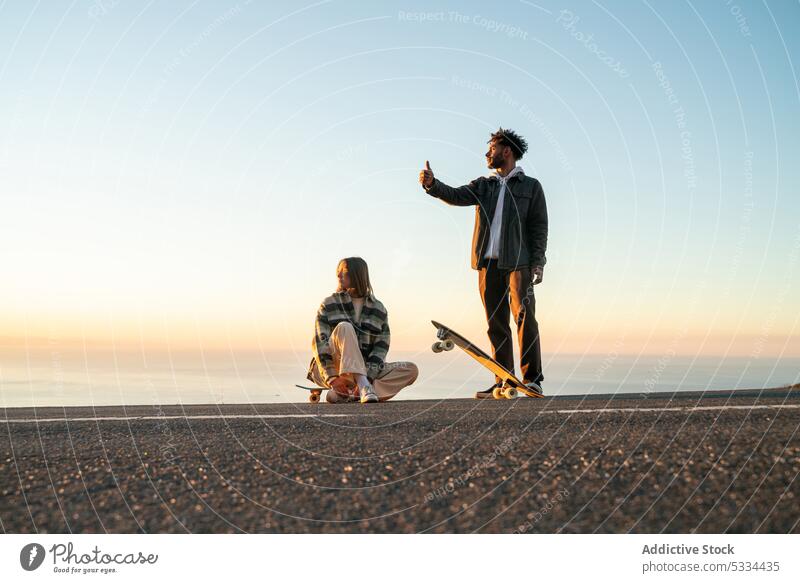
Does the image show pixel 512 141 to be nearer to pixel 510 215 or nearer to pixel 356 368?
pixel 510 215

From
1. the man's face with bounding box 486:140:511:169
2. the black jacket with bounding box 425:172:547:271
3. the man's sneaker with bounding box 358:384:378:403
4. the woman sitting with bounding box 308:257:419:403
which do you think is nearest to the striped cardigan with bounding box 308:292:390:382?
the woman sitting with bounding box 308:257:419:403

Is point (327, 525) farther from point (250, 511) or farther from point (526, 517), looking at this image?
point (526, 517)

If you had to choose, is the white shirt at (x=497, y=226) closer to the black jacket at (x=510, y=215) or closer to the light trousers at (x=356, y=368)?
the black jacket at (x=510, y=215)

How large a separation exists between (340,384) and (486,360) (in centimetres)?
157

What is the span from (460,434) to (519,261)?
4.24 m

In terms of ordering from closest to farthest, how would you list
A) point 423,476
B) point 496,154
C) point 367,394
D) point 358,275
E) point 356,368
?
point 423,476
point 367,394
point 356,368
point 358,275
point 496,154

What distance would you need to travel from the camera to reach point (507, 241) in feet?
26.5

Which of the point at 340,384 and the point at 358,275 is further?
the point at 358,275

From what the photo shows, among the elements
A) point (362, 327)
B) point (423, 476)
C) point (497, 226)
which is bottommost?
point (423, 476)

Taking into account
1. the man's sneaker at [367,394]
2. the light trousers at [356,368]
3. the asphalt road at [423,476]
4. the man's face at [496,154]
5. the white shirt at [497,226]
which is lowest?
the asphalt road at [423,476]

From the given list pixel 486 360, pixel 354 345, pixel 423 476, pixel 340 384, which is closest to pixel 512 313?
pixel 486 360

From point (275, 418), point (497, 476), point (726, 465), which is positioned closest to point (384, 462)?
point (497, 476)

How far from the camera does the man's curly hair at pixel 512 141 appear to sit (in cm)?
844

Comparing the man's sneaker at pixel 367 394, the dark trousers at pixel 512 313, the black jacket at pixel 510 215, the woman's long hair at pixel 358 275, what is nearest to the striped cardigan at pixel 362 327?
the woman's long hair at pixel 358 275
